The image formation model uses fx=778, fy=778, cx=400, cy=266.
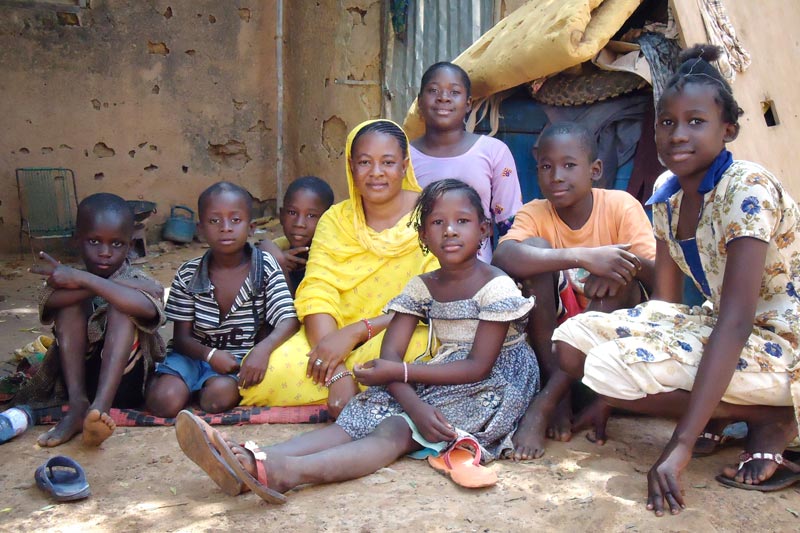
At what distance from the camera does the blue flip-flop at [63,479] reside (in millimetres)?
2357

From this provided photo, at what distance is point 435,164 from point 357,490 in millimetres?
1969

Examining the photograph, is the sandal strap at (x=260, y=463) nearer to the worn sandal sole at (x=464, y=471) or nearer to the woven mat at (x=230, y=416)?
the worn sandal sole at (x=464, y=471)

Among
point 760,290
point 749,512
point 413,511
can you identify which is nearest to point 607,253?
point 760,290

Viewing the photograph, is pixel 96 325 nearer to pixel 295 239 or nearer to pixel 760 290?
pixel 295 239

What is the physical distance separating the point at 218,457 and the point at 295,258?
5.16 ft

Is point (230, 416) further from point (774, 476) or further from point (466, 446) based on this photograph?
point (774, 476)

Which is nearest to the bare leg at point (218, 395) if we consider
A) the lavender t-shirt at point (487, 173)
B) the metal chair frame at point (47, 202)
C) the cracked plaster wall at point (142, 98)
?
the lavender t-shirt at point (487, 173)

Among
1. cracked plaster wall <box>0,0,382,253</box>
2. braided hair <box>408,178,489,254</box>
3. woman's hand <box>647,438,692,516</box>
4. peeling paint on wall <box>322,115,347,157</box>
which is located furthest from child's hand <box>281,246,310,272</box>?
peeling paint on wall <box>322,115,347,157</box>

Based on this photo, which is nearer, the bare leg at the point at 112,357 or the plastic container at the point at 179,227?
the bare leg at the point at 112,357

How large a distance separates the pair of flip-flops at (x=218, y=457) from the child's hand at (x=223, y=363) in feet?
3.15

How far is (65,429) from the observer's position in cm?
283

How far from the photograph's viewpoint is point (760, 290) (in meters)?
2.47

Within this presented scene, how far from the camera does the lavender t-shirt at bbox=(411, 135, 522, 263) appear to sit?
3859 millimetres

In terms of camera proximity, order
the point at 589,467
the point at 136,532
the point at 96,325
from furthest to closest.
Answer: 1. the point at 96,325
2. the point at 589,467
3. the point at 136,532
